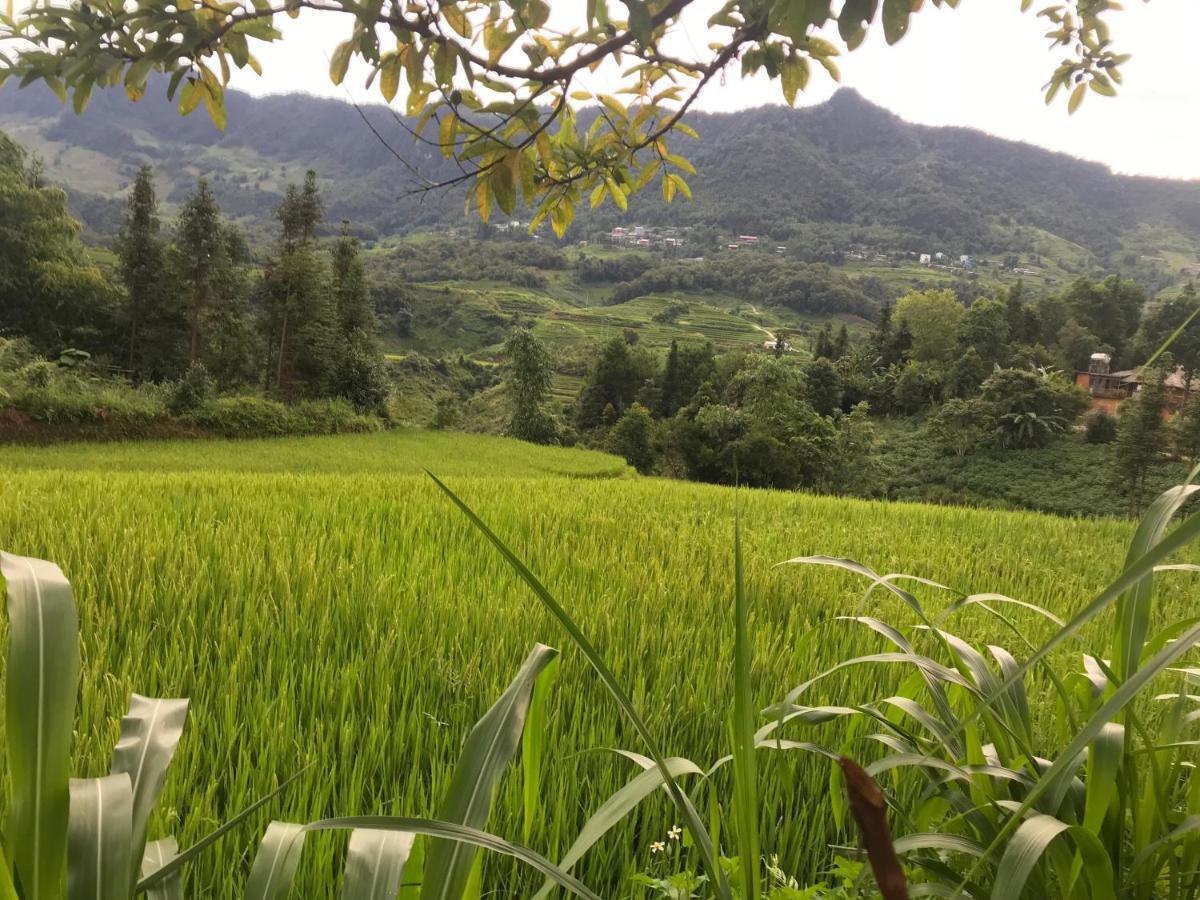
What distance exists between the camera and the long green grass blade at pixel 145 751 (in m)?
0.55

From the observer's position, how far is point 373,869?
51cm

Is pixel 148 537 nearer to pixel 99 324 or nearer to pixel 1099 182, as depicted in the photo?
pixel 99 324

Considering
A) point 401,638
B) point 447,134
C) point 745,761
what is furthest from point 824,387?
point 745,761

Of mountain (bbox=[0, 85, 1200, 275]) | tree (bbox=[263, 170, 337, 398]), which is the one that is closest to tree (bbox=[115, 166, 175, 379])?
tree (bbox=[263, 170, 337, 398])

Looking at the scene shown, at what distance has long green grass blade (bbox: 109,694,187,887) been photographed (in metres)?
0.55

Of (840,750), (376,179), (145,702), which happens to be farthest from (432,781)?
(376,179)

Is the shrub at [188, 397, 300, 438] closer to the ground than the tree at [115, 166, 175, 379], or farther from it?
closer to the ground

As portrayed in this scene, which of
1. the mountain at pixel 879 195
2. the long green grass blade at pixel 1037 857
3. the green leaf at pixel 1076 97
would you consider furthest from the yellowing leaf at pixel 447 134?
the mountain at pixel 879 195

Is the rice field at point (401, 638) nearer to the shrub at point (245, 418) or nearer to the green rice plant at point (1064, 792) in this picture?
the green rice plant at point (1064, 792)

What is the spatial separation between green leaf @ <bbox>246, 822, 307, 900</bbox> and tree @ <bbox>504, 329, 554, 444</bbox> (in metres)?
41.2

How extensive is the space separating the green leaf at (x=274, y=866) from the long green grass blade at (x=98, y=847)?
90 mm

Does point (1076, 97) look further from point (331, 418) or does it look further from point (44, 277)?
point (44, 277)

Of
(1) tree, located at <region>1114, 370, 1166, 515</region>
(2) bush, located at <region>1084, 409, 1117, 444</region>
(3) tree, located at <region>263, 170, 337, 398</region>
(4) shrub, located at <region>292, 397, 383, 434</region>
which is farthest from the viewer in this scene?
(2) bush, located at <region>1084, 409, 1117, 444</region>

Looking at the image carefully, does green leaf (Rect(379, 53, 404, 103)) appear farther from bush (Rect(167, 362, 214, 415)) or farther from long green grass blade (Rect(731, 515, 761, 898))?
bush (Rect(167, 362, 214, 415))
